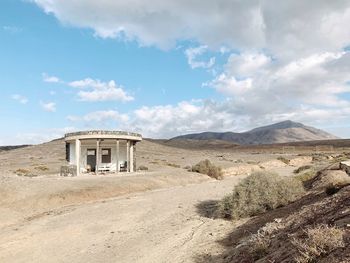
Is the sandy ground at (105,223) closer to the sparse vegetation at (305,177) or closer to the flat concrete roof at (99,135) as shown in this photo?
the sparse vegetation at (305,177)

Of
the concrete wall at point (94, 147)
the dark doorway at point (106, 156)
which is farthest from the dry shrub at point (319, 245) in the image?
the dark doorway at point (106, 156)

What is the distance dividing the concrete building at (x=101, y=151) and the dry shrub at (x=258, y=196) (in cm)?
1980

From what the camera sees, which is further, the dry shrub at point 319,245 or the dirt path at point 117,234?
the dirt path at point 117,234

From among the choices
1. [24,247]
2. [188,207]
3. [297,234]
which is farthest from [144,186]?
[297,234]

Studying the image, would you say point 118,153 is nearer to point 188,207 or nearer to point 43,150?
point 188,207

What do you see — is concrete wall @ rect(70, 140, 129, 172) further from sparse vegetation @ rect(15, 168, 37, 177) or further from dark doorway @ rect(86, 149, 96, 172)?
sparse vegetation @ rect(15, 168, 37, 177)

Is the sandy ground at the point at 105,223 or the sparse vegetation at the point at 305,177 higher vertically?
the sparse vegetation at the point at 305,177

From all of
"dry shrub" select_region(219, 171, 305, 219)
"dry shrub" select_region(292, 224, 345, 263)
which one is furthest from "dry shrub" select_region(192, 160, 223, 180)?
"dry shrub" select_region(292, 224, 345, 263)

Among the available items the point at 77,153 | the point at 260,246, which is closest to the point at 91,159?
the point at 77,153

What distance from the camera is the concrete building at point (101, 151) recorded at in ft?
111

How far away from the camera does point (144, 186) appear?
26.6m

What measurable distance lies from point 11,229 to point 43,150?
180 feet

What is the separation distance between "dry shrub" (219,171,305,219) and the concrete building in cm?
1980

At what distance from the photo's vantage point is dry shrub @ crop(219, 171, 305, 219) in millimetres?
14680
